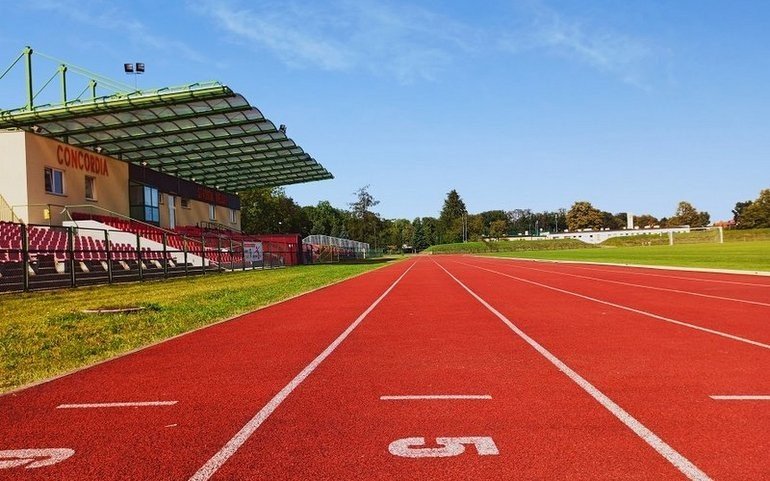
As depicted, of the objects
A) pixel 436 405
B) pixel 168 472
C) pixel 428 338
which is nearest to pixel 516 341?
pixel 428 338

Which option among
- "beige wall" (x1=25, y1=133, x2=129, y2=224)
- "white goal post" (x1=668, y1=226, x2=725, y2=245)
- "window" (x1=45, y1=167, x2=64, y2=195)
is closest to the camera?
"beige wall" (x1=25, y1=133, x2=129, y2=224)

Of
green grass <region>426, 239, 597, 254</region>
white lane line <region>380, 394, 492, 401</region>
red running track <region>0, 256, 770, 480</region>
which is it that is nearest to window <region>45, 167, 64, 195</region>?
red running track <region>0, 256, 770, 480</region>

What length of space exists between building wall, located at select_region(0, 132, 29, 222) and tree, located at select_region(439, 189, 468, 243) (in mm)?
137601

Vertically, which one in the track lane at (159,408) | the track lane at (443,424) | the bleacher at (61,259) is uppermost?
the bleacher at (61,259)

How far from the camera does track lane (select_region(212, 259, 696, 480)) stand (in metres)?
3.69

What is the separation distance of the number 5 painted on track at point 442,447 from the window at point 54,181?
32.7 m

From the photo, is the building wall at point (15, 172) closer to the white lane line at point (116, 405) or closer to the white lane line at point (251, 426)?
the white lane line at point (251, 426)

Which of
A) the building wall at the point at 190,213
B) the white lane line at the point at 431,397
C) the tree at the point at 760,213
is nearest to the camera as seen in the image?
the white lane line at the point at 431,397

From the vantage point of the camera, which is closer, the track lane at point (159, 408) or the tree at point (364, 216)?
the track lane at point (159, 408)

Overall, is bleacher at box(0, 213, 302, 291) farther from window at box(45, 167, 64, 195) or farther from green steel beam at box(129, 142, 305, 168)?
green steel beam at box(129, 142, 305, 168)

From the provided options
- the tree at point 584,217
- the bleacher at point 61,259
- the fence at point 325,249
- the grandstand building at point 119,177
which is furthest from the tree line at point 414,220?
the bleacher at point 61,259

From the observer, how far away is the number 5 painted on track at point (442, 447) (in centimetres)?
395

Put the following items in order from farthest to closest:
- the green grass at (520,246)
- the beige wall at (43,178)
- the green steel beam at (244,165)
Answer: the green grass at (520,246)
the green steel beam at (244,165)
the beige wall at (43,178)

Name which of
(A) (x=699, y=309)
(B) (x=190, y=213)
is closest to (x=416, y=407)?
(A) (x=699, y=309)
